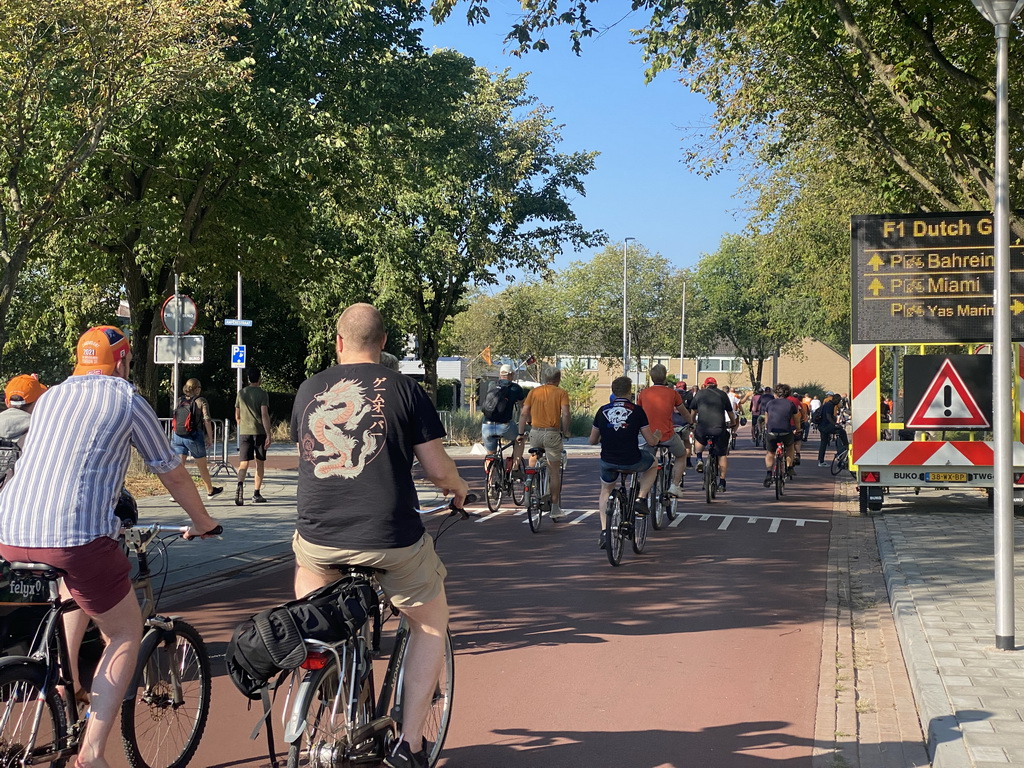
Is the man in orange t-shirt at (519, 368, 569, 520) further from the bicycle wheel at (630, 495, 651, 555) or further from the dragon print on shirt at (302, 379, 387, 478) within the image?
the dragon print on shirt at (302, 379, 387, 478)

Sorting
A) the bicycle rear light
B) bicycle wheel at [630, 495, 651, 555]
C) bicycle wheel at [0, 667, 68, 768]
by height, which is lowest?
bicycle wheel at [630, 495, 651, 555]

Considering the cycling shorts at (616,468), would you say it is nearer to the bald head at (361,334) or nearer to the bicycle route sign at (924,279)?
the bicycle route sign at (924,279)

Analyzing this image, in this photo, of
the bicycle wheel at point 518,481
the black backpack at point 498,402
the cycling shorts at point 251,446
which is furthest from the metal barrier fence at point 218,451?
the bicycle wheel at point 518,481

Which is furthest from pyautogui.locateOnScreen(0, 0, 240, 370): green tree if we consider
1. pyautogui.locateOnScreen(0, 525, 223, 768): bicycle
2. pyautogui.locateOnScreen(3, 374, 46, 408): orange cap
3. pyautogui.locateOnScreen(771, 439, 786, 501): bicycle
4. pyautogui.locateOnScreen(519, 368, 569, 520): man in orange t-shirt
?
pyautogui.locateOnScreen(0, 525, 223, 768): bicycle

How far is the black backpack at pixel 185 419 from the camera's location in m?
15.8

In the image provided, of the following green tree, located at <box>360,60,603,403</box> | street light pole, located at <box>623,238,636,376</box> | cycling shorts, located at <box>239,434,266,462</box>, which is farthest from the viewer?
street light pole, located at <box>623,238,636,376</box>

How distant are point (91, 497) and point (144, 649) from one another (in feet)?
2.40

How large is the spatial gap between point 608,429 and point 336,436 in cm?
669

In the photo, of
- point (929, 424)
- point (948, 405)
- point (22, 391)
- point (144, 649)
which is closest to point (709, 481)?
point (929, 424)

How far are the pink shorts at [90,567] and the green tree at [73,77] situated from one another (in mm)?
10522

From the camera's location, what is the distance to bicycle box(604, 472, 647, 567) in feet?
33.5

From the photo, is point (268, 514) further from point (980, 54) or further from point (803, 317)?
point (803, 317)

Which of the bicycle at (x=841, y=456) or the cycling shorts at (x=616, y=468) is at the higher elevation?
the cycling shorts at (x=616, y=468)

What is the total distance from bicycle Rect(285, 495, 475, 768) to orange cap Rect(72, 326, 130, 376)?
3.65ft
